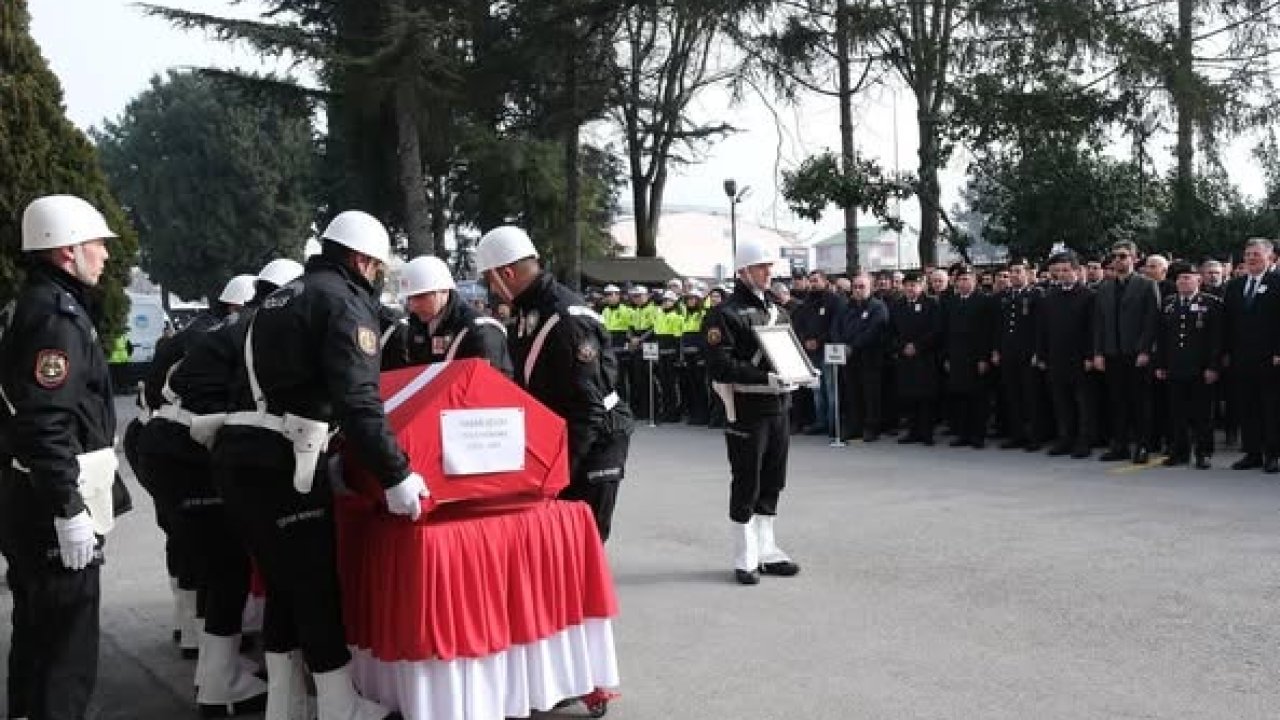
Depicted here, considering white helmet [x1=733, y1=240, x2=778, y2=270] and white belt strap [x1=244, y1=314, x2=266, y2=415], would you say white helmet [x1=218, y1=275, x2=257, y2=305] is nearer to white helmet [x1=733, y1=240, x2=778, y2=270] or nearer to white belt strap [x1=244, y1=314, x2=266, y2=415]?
white belt strap [x1=244, y1=314, x2=266, y2=415]

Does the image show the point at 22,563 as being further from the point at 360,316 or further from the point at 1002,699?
the point at 1002,699

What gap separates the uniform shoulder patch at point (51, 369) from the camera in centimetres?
463

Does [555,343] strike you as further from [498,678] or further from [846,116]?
[846,116]

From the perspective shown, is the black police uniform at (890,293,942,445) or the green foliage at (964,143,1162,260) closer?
the black police uniform at (890,293,942,445)

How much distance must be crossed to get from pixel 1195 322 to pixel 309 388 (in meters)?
9.86

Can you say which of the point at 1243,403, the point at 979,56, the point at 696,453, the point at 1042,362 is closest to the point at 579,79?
the point at 979,56

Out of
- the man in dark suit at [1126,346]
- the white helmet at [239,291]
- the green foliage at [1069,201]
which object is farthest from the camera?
the green foliage at [1069,201]

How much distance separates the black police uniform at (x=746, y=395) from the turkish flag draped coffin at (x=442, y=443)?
2.63 meters

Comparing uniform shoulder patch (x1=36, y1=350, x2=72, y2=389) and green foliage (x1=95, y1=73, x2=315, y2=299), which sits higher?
green foliage (x1=95, y1=73, x2=315, y2=299)

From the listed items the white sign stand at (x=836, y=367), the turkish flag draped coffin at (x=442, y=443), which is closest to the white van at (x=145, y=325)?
the white sign stand at (x=836, y=367)

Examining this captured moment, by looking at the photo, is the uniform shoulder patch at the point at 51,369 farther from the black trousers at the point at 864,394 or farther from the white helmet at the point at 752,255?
the black trousers at the point at 864,394

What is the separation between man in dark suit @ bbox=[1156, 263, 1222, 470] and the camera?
1179 cm

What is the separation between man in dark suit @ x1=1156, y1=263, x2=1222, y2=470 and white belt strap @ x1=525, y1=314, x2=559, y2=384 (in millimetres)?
8488


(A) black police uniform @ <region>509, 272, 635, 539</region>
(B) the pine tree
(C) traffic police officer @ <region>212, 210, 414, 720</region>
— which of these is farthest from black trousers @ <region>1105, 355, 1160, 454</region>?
(B) the pine tree
